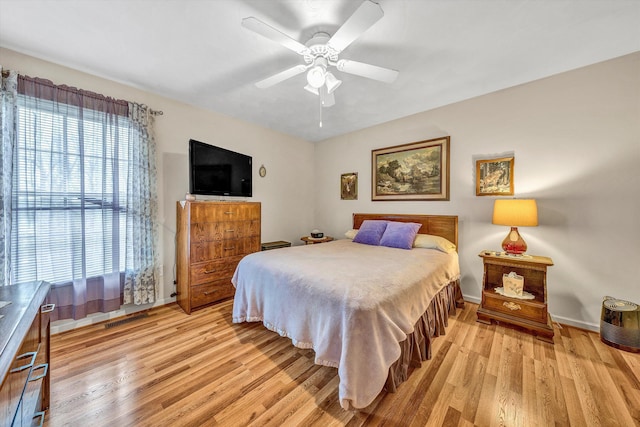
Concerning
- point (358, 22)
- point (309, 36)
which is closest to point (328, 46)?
point (309, 36)

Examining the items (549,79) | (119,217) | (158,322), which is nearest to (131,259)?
(119,217)

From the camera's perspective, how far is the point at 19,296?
111 centimetres

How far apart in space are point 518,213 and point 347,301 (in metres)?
2.02

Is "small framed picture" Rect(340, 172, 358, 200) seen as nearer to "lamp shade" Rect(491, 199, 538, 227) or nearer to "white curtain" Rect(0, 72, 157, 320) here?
"lamp shade" Rect(491, 199, 538, 227)

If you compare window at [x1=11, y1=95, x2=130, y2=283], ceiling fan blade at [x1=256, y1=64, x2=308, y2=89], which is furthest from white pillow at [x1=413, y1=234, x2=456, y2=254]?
window at [x1=11, y1=95, x2=130, y2=283]

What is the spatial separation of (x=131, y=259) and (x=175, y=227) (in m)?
0.58

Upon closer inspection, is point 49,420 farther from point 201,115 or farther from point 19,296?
point 201,115

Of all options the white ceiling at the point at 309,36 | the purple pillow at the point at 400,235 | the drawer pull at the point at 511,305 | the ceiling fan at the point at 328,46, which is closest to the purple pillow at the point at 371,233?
the purple pillow at the point at 400,235

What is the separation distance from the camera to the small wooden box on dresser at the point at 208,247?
2633 mm

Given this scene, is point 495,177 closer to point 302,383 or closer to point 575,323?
point 575,323

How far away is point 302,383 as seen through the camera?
1607 millimetres

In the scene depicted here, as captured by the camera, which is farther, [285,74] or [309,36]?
[285,74]

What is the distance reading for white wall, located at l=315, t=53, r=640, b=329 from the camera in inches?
82.1

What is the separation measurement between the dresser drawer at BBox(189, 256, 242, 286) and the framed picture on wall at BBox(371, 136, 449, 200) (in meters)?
2.44
